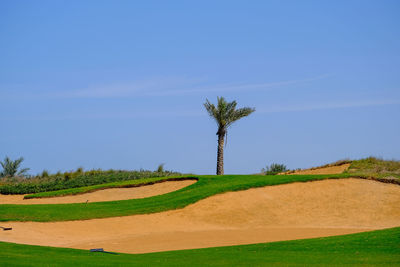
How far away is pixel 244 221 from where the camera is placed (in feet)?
77.2

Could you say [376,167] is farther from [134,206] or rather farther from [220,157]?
[134,206]

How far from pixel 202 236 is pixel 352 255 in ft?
24.8

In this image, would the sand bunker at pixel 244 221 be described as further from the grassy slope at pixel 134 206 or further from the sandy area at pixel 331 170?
the sandy area at pixel 331 170

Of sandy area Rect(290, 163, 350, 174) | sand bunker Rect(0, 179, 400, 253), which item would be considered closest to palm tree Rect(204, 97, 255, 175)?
sandy area Rect(290, 163, 350, 174)

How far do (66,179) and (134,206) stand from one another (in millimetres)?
17331

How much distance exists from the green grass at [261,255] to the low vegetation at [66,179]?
21284mm

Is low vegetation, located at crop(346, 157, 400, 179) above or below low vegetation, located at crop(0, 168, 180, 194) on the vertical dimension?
above

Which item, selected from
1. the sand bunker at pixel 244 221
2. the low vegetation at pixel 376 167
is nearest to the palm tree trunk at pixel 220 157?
the low vegetation at pixel 376 167

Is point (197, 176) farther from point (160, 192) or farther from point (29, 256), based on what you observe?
point (29, 256)

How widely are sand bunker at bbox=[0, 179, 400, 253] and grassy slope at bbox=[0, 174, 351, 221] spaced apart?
66 centimetres

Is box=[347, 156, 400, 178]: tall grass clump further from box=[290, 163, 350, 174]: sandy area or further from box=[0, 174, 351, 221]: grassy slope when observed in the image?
box=[0, 174, 351, 221]: grassy slope

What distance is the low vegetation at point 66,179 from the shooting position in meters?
38.8

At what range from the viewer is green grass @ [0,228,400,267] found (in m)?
12.9

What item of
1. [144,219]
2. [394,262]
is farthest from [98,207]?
[394,262]
